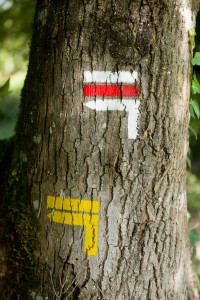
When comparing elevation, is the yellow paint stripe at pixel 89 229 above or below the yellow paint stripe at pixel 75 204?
below

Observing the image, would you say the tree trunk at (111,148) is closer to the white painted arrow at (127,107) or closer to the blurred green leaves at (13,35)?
the white painted arrow at (127,107)

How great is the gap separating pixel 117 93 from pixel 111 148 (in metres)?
0.27

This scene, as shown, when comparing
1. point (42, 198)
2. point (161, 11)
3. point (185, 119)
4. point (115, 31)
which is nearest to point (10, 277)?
point (42, 198)

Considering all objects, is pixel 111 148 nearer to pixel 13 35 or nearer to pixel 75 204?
pixel 75 204

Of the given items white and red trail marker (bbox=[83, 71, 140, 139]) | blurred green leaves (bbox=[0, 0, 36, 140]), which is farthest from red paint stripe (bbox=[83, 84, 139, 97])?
blurred green leaves (bbox=[0, 0, 36, 140])

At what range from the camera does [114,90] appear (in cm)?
177

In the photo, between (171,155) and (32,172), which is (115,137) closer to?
(171,155)

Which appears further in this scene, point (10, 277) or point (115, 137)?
point (10, 277)

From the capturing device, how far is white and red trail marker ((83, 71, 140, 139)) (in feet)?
5.80

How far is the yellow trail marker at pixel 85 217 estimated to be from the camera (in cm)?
178

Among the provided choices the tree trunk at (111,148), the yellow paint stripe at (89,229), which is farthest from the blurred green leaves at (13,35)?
the yellow paint stripe at (89,229)

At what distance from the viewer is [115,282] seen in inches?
70.1

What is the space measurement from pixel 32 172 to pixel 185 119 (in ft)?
2.77

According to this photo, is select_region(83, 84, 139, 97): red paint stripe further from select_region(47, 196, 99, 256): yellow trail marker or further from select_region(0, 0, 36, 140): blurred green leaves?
select_region(0, 0, 36, 140): blurred green leaves
